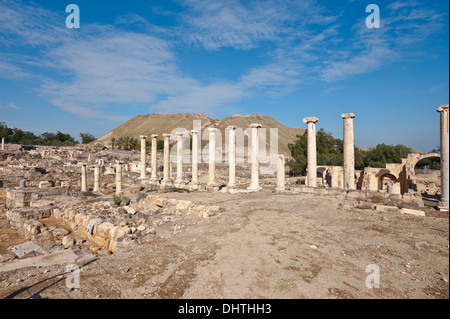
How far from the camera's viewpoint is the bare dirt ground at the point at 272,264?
4457 mm

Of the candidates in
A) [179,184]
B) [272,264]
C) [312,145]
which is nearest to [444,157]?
[312,145]

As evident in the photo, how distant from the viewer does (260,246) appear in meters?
6.30

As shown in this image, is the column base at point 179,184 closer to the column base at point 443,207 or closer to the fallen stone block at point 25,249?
the fallen stone block at point 25,249

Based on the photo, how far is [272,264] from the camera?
529 centimetres

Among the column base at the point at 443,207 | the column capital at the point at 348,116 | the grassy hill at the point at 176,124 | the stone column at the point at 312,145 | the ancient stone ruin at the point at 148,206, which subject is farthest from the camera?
the grassy hill at the point at 176,124

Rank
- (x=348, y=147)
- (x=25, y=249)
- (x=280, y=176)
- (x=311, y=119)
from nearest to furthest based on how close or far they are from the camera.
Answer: (x=25, y=249)
(x=348, y=147)
(x=311, y=119)
(x=280, y=176)

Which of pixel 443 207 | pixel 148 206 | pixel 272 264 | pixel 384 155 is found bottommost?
pixel 148 206

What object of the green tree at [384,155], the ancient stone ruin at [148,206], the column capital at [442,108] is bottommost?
the ancient stone ruin at [148,206]

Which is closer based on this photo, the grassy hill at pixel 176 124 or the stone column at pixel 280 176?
the stone column at pixel 280 176

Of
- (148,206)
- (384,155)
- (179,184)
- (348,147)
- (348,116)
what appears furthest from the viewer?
(384,155)

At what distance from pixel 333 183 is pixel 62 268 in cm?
2626

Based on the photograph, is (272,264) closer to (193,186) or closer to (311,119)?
(311,119)

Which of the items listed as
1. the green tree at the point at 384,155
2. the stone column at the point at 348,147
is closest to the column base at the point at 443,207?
the stone column at the point at 348,147

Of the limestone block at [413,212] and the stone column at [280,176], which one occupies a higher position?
the stone column at [280,176]
